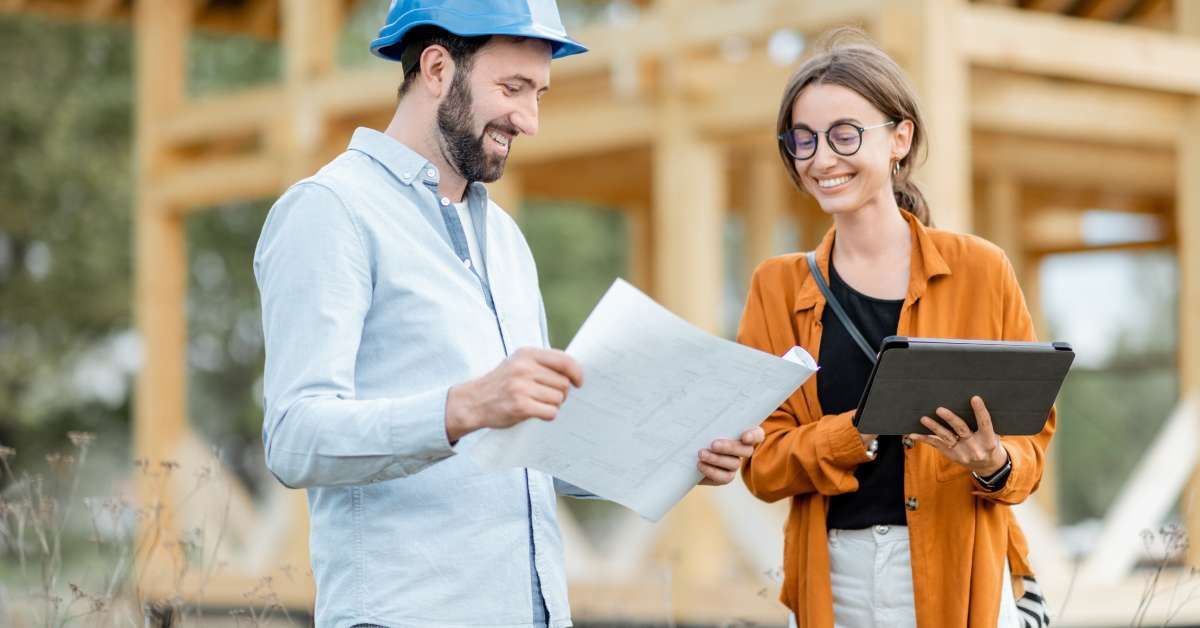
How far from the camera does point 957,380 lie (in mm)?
2574

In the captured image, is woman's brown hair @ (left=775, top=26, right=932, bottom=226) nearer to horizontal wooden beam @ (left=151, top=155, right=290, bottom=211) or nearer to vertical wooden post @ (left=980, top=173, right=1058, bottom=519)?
horizontal wooden beam @ (left=151, top=155, right=290, bottom=211)

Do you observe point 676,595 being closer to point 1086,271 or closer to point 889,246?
point 889,246

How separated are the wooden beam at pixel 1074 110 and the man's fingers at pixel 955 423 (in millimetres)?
5322

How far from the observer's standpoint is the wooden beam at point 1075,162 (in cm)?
1014

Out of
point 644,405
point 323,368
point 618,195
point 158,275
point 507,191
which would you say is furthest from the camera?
point 618,195

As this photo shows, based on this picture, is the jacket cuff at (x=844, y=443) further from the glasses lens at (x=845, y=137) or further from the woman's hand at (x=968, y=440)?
the glasses lens at (x=845, y=137)

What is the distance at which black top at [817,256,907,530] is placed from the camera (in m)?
2.86

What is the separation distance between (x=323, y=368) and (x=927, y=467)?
1122 mm

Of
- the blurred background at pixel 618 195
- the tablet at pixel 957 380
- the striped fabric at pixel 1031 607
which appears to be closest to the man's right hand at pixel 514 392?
the tablet at pixel 957 380

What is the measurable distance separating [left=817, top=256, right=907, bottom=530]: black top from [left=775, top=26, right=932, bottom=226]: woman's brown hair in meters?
0.27

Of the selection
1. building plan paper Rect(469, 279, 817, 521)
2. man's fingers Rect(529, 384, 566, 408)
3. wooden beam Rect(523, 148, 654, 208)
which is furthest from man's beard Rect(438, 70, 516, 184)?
wooden beam Rect(523, 148, 654, 208)

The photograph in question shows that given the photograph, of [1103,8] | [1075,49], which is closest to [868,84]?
[1075,49]

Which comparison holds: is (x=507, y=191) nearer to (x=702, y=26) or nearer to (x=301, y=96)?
(x=301, y=96)

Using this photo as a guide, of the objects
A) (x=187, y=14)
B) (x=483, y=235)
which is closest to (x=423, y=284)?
Result: (x=483, y=235)
